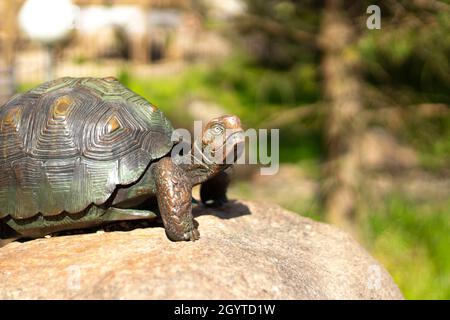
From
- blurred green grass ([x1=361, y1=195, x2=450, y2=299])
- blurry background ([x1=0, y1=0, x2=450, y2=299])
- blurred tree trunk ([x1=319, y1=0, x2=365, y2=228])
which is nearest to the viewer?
blurred green grass ([x1=361, y1=195, x2=450, y2=299])

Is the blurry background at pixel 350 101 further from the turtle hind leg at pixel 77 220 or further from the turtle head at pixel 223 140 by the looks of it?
the turtle hind leg at pixel 77 220

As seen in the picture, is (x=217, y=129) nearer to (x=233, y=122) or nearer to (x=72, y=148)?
(x=233, y=122)

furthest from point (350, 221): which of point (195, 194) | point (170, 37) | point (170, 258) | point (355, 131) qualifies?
point (170, 258)

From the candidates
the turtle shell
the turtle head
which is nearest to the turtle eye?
the turtle head

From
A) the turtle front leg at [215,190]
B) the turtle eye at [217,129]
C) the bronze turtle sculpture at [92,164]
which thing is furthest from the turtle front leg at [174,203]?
the turtle front leg at [215,190]

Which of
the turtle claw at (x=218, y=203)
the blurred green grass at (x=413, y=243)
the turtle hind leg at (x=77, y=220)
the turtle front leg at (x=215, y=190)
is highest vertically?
the turtle hind leg at (x=77, y=220)

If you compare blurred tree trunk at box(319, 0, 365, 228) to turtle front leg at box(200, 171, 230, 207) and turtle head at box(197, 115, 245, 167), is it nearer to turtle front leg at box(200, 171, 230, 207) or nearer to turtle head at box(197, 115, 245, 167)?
turtle front leg at box(200, 171, 230, 207)
